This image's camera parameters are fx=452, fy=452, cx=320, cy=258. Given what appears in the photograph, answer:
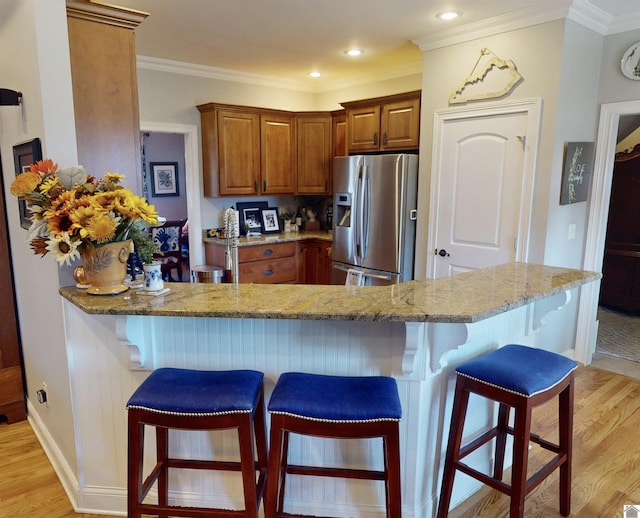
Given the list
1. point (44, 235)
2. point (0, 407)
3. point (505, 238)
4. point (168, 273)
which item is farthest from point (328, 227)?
point (44, 235)

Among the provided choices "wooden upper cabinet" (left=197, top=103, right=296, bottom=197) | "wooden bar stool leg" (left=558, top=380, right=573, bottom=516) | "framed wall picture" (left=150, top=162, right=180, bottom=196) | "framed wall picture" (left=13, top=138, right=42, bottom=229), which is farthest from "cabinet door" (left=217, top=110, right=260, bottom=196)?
"wooden bar stool leg" (left=558, top=380, right=573, bottom=516)

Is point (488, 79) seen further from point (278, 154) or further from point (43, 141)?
point (43, 141)

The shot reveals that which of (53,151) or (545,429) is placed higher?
(53,151)

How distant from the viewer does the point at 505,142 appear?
3234mm

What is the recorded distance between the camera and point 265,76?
4.99 metres

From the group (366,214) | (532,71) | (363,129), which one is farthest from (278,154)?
(532,71)

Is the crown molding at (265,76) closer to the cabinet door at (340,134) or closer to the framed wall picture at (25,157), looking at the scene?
the cabinet door at (340,134)

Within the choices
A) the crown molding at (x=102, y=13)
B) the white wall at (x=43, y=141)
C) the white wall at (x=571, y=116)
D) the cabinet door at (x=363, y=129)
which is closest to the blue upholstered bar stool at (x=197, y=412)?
the white wall at (x=43, y=141)

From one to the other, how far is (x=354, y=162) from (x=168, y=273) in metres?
3.01

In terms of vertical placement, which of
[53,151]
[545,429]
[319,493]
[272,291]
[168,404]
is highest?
[53,151]

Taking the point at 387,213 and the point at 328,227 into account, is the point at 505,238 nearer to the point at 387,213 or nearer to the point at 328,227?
the point at 387,213

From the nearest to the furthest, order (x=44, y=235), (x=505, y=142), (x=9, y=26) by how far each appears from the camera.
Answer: (x=44, y=235) → (x=9, y=26) → (x=505, y=142)

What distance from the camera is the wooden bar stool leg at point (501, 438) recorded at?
2117 millimetres

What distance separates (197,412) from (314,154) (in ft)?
13.1
